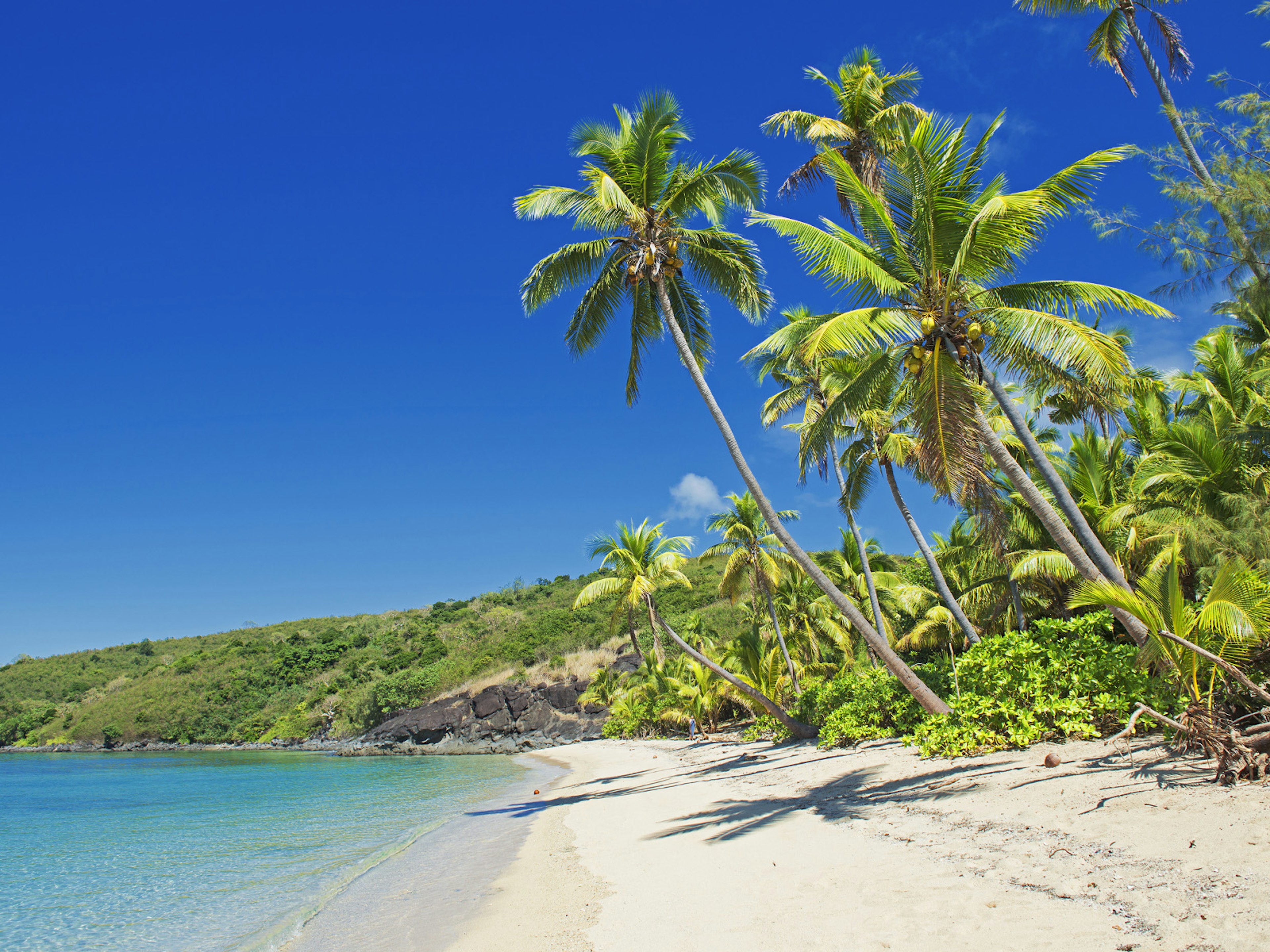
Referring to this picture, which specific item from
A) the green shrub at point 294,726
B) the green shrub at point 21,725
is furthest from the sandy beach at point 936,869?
the green shrub at point 21,725

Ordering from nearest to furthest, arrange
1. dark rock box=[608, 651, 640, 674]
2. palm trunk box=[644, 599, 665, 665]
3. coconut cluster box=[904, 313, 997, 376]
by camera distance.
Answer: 1. coconut cluster box=[904, 313, 997, 376]
2. palm trunk box=[644, 599, 665, 665]
3. dark rock box=[608, 651, 640, 674]

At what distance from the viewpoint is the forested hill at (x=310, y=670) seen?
53.1 m

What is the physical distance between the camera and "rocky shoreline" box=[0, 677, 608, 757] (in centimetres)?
4050

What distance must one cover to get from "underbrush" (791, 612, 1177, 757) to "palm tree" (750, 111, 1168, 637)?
1.09 metres

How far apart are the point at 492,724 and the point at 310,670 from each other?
36.5 metres

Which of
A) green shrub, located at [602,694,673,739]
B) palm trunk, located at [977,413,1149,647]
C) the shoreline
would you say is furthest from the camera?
green shrub, located at [602,694,673,739]

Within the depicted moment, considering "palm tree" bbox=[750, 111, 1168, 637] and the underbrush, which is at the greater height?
"palm tree" bbox=[750, 111, 1168, 637]

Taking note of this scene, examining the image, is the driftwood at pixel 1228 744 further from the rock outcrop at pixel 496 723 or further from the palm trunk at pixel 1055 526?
the rock outcrop at pixel 496 723

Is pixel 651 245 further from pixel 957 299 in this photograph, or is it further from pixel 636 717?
pixel 636 717

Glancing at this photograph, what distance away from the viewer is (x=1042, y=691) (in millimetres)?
9242

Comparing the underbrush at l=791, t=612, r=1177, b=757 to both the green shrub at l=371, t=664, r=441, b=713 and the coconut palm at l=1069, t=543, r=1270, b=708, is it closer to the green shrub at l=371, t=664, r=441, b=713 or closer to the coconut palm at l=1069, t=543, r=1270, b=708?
the coconut palm at l=1069, t=543, r=1270, b=708

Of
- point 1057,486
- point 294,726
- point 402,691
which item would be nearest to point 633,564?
point 1057,486

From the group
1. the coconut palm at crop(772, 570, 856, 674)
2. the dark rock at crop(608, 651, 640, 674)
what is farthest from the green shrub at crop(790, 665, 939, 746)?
the dark rock at crop(608, 651, 640, 674)

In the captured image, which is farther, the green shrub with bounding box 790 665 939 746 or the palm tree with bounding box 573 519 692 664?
the palm tree with bounding box 573 519 692 664
